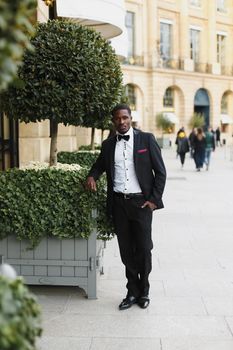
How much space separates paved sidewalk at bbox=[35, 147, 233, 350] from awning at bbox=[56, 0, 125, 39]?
173 inches

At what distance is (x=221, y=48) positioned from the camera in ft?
178

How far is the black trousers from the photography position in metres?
4.74

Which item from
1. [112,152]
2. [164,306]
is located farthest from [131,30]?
[164,306]

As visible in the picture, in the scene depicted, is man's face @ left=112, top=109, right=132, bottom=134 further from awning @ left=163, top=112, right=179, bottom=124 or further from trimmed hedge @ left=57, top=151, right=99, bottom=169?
awning @ left=163, top=112, right=179, bottom=124

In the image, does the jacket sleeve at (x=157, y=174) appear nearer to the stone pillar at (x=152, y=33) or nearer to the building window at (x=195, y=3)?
the stone pillar at (x=152, y=33)

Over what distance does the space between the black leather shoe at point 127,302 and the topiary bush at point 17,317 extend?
3.18 m

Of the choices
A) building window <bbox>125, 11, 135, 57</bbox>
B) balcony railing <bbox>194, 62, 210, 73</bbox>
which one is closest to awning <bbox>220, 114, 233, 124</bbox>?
balcony railing <bbox>194, 62, 210, 73</bbox>

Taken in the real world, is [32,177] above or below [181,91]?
below

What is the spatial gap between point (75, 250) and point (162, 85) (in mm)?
43212

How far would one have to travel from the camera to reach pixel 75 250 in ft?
16.6

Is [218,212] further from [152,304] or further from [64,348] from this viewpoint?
[64,348]

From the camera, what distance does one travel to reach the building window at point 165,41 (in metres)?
47.9

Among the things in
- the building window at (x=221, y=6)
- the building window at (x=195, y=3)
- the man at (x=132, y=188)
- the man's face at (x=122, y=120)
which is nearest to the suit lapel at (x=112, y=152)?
the man at (x=132, y=188)

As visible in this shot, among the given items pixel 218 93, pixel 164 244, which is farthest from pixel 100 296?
pixel 218 93
